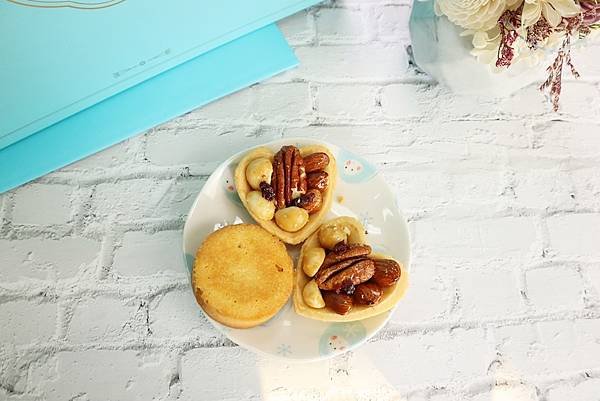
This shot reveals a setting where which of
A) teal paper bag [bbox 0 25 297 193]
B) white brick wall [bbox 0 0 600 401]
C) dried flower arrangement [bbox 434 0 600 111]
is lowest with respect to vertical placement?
white brick wall [bbox 0 0 600 401]

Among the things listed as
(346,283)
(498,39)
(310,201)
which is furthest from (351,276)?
(498,39)

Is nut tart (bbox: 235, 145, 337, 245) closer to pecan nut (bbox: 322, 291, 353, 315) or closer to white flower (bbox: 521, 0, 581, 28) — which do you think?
pecan nut (bbox: 322, 291, 353, 315)

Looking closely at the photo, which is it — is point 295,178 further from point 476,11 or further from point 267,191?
point 476,11

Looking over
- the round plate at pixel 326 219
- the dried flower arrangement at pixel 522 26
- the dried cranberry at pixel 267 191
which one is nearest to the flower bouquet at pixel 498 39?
the dried flower arrangement at pixel 522 26

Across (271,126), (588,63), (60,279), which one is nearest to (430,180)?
(271,126)

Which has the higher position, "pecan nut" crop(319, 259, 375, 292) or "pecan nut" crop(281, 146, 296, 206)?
"pecan nut" crop(281, 146, 296, 206)

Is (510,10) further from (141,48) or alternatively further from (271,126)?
(141,48)

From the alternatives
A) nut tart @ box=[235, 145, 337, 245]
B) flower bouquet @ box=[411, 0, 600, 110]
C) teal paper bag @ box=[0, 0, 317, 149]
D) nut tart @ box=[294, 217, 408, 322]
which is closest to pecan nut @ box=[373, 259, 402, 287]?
nut tart @ box=[294, 217, 408, 322]
